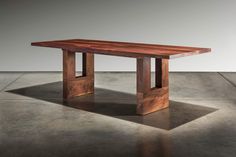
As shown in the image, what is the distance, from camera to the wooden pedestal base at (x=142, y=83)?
362 cm

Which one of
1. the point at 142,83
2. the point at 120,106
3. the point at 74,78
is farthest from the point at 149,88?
the point at 74,78

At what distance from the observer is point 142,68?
11.7ft

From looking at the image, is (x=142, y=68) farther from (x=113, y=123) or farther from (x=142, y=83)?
(x=113, y=123)

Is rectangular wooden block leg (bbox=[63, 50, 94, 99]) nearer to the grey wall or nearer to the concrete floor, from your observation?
the concrete floor

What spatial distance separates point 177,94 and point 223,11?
225 cm

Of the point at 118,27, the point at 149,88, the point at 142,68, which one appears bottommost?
the point at 149,88

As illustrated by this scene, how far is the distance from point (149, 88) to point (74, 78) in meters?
1.08

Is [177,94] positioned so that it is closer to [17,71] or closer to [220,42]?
[220,42]

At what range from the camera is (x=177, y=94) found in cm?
471

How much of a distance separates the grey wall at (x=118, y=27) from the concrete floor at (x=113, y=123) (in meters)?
1.29

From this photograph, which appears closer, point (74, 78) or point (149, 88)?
point (149, 88)

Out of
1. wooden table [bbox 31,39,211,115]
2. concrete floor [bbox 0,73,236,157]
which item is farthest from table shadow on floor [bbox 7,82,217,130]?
wooden table [bbox 31,39,211,115]

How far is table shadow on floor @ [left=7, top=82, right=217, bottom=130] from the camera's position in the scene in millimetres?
3525

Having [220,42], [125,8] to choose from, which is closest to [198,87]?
[220,42]
